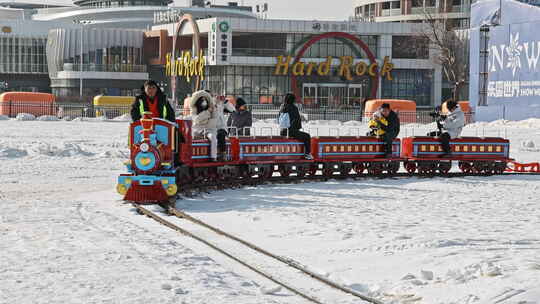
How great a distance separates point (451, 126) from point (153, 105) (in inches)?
411

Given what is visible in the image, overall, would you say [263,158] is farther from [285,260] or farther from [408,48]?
[408,48]

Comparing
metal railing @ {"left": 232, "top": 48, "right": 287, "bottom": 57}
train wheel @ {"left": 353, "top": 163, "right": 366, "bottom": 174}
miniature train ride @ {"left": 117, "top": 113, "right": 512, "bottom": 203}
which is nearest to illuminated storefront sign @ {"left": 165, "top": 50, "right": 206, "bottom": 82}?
metal railing @ {"left": 232, "top": 48, "right": 287, "bottom": 57}

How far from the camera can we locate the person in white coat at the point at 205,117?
68.2 feet

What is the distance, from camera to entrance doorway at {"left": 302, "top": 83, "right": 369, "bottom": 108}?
96625mm

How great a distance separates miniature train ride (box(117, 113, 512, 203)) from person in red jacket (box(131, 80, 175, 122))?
12.9 inches

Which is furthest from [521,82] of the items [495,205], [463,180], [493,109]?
[495,205]

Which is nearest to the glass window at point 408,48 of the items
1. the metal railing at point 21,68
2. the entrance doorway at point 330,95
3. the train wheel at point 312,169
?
the entrance doorway at point 330,95

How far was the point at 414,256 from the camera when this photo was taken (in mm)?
11664

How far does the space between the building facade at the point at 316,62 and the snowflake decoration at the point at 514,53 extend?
41.4 meters

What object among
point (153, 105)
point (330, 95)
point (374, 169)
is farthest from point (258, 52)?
point (153, 105)

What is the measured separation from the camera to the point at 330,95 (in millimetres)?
96875

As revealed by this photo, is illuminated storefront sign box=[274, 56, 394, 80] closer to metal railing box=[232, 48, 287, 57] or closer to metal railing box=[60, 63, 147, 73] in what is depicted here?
metal railing box=[232, 48, 287, 57]

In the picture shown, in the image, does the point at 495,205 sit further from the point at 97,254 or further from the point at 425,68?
the point at 425,68

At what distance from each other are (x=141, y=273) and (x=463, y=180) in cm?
1516
